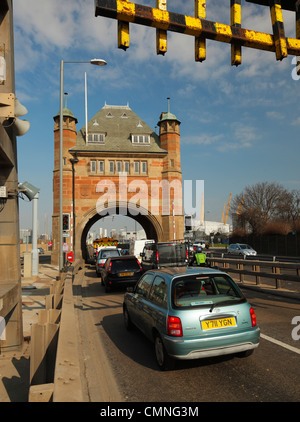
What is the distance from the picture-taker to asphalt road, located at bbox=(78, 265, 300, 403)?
4.00 m

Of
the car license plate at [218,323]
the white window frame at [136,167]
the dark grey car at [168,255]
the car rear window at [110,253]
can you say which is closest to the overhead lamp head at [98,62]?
the dark grey car at [168,255]

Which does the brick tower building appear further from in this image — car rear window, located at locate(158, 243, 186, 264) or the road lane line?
the road lane line

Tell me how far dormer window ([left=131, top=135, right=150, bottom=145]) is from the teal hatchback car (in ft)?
102

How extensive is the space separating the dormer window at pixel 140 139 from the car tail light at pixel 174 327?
105 feet

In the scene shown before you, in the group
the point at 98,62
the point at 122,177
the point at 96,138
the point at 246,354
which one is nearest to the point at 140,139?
the point at 96,138

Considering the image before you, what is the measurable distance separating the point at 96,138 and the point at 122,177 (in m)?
5.28

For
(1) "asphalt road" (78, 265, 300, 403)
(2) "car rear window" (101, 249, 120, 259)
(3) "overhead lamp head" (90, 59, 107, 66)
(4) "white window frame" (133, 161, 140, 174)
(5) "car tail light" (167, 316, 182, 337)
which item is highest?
(3) "overhead lamp head" (90, 59, 107, 66)

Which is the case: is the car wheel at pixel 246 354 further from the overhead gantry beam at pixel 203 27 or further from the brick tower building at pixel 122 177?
the brick tower building at pixel 122 177

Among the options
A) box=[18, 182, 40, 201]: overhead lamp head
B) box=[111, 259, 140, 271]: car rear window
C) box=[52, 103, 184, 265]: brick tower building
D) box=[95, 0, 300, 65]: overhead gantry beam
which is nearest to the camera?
box=[95, 0, 300, 65]: overhead gantry beam

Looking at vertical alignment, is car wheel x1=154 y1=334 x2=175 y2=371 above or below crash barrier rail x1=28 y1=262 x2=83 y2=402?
below

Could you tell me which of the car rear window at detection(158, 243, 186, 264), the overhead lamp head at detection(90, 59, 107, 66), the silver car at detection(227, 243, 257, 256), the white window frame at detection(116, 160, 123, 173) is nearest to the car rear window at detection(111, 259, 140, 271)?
the car rear window at detection(158, 243, 186, 264)

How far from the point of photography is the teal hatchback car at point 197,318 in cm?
461

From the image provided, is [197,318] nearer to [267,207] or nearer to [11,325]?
[11,325]
